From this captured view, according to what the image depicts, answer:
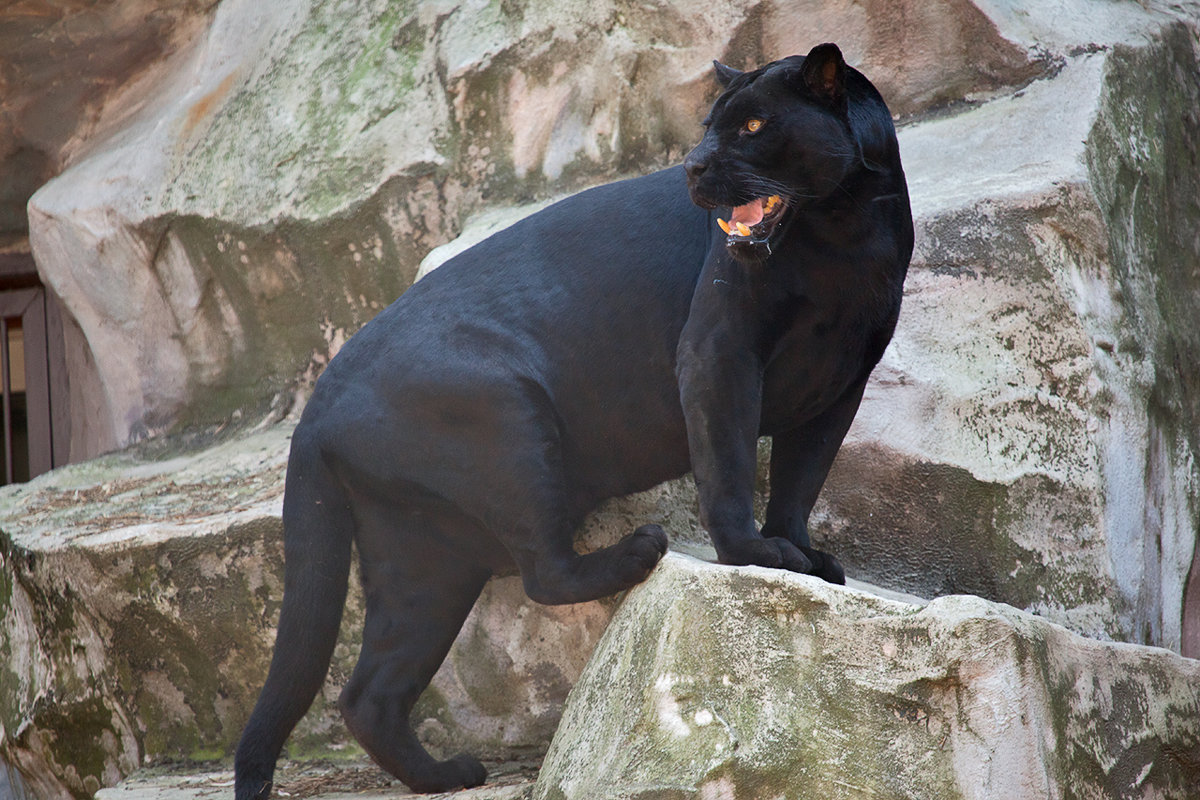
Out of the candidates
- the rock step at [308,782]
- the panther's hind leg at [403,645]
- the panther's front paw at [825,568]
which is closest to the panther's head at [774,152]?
the panther's front paw at [825,568]

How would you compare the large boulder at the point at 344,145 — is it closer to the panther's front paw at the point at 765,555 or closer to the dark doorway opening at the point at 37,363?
the dark doorway opening at the point at 37,363

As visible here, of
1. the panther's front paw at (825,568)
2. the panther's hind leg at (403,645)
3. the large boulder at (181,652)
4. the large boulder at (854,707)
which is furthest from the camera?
the large boulder at (181,652)

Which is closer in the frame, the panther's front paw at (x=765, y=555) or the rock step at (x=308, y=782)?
the panther's front paw at (x=765, y=555)

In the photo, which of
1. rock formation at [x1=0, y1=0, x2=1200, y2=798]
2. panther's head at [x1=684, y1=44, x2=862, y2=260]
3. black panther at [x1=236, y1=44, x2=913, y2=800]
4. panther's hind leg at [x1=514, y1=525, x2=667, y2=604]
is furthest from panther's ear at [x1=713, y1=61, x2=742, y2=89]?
rock formation at [x1=0, y1=0, x2=1200, y2=798]

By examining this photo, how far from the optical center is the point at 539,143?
411 centimetres

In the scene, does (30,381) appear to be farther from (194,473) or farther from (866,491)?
(866,491)

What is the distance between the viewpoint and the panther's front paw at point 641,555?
2.28m

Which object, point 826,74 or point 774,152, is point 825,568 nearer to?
point 774,152

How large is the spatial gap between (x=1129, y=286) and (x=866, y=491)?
34.5 inches

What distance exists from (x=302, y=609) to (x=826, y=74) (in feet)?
4.66

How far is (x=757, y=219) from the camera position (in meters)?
2.23

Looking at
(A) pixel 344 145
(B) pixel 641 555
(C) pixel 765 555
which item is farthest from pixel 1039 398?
Answer: (A) pixel 344 145

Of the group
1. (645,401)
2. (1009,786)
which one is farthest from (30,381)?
(1009,786)

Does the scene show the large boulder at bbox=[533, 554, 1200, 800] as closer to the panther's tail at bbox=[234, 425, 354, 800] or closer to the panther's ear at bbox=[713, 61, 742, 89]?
the panther's tail at bbox=[234, 425, 354, 800]
